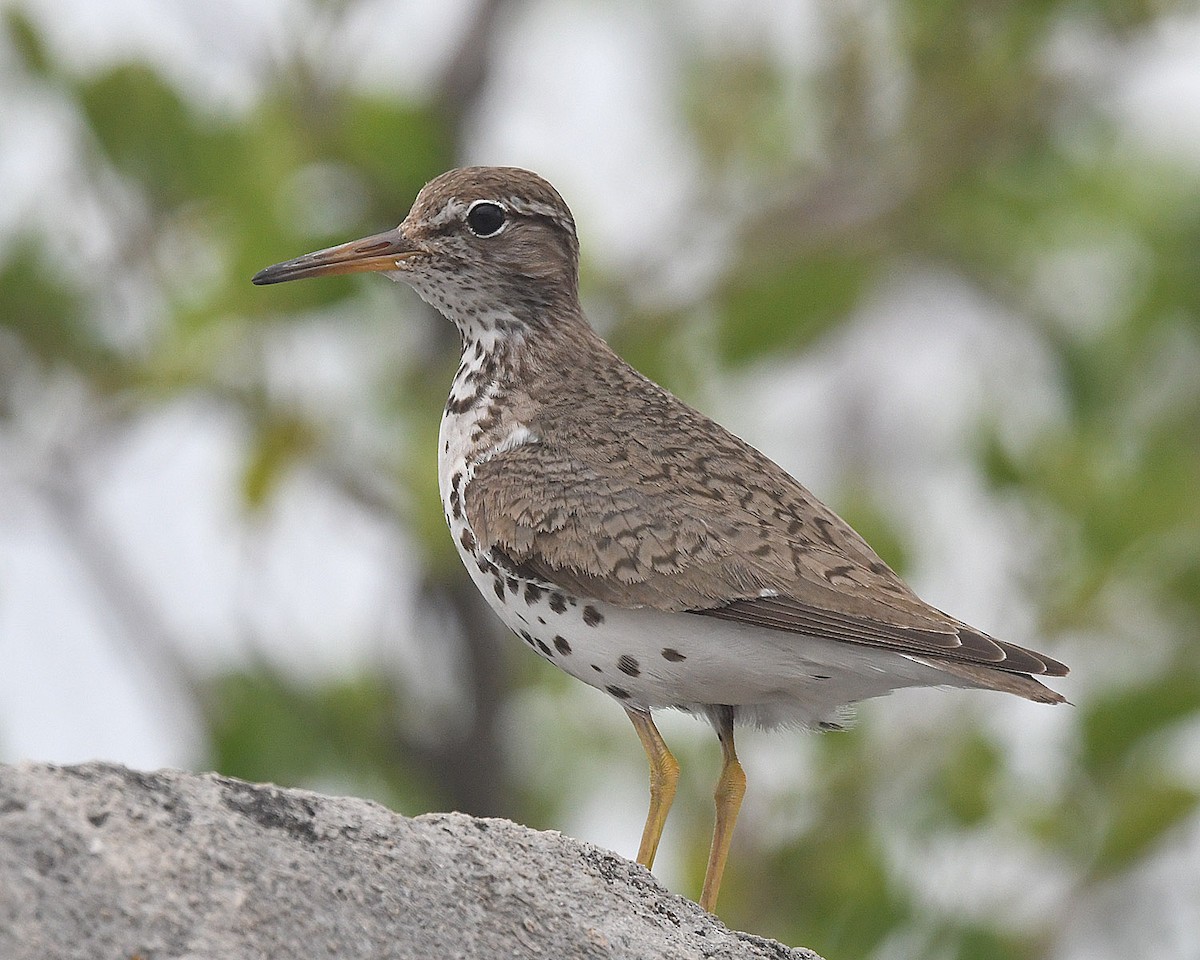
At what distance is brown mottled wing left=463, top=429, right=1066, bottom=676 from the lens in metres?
5.34

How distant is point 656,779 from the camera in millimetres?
5973

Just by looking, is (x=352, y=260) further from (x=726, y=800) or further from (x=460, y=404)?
(x=726, y=800)

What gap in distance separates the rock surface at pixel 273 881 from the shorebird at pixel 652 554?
1.10 m

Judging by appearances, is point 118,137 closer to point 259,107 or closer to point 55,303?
point 55,303

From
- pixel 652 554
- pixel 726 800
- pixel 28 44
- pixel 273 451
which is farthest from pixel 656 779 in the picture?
pixel 28 44

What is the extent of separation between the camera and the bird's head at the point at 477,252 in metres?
6.61

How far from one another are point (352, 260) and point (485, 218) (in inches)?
19.4

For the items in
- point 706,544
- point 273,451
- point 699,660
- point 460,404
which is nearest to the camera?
point 699,660

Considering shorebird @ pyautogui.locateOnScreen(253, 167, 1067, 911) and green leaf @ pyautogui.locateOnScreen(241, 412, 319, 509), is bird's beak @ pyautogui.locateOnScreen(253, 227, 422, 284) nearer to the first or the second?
shorebird @ pyautogui.locateOnScreen(253, 167, 1067, 911)

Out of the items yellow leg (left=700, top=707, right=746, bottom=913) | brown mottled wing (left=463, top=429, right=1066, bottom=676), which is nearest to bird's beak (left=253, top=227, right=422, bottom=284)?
brown mottled wing (left=463, top=429, right=1066, bottom=676)

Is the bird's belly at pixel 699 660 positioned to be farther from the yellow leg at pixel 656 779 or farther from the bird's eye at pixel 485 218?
the bird's eye at pixel 485 218

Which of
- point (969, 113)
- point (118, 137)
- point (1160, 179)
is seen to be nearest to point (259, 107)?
point (118, 137)

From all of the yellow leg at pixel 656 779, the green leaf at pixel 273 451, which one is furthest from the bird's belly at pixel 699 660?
the green leaf at pixel 273 451

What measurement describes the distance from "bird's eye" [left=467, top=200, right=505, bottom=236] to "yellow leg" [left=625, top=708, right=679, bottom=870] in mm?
1824
